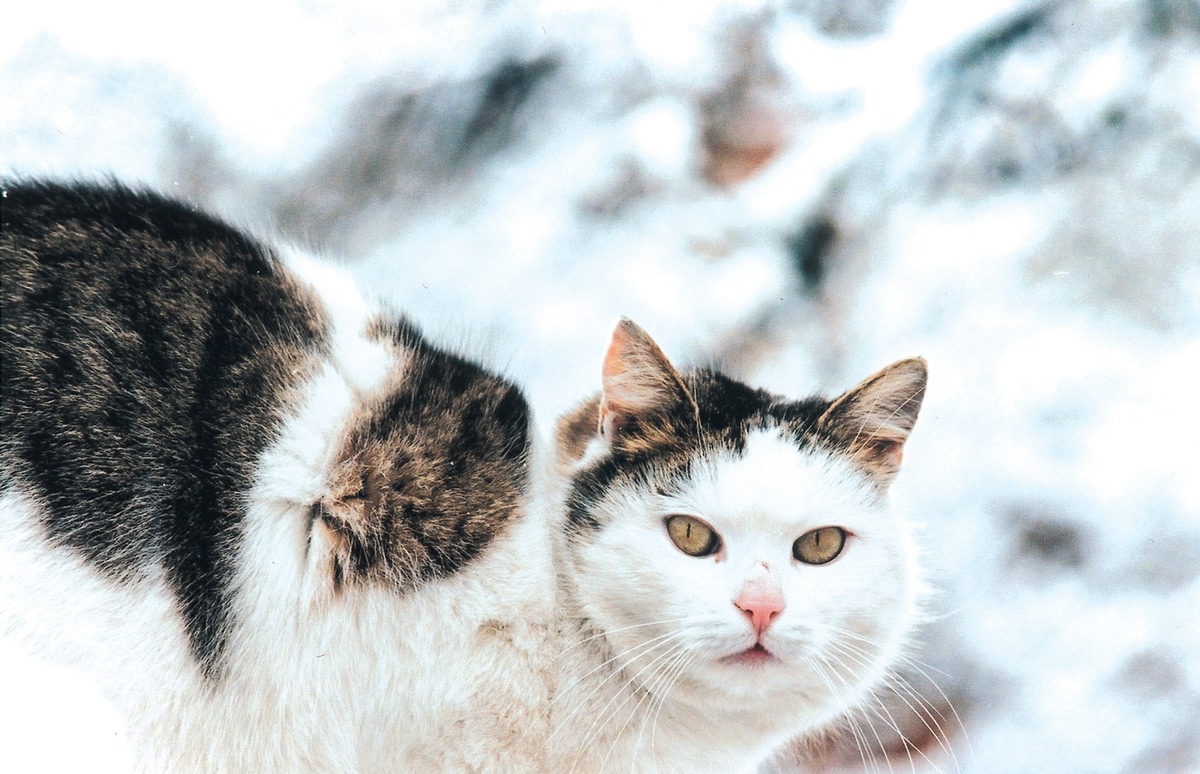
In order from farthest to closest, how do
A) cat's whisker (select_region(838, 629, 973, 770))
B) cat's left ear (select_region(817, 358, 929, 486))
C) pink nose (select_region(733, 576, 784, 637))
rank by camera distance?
cat's whisker (select_region(838, 629, 973, 770)), cat's left ear (select_region(817, 358, 929, 486)), pink nose (select_region(733, 576, 784, 637))

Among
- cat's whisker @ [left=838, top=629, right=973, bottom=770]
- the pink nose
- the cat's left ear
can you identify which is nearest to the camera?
the pink nose

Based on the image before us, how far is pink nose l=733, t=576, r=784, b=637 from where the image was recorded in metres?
0.76

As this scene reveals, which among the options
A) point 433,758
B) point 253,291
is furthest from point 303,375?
point 433,758

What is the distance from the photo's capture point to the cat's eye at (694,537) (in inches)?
32.8

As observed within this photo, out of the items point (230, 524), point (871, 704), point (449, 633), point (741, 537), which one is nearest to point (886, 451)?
point (741, 537)

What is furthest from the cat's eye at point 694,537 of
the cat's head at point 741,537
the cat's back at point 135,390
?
the cat's back at point 135,390

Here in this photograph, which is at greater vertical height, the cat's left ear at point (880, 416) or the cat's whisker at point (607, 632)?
the cat's left ear at point (880, 416)

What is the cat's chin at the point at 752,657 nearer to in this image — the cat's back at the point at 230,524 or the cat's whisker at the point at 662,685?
the cat's whisker at the point at 662,685

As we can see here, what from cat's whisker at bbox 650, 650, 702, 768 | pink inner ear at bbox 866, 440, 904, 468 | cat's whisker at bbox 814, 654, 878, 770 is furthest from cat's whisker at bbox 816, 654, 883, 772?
pink inner ear at bbox 866, 440, 904, 468

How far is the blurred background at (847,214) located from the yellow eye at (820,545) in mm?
279

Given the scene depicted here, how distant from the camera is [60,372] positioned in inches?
30.6

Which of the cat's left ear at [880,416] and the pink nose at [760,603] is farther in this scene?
the cat's left ear at [880,416]

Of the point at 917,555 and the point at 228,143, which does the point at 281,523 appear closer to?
the point at 228,143

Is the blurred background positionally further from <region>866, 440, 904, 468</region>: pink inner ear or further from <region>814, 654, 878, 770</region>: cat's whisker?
<region>866, 440, 904, 468</region>: pink inner ear
